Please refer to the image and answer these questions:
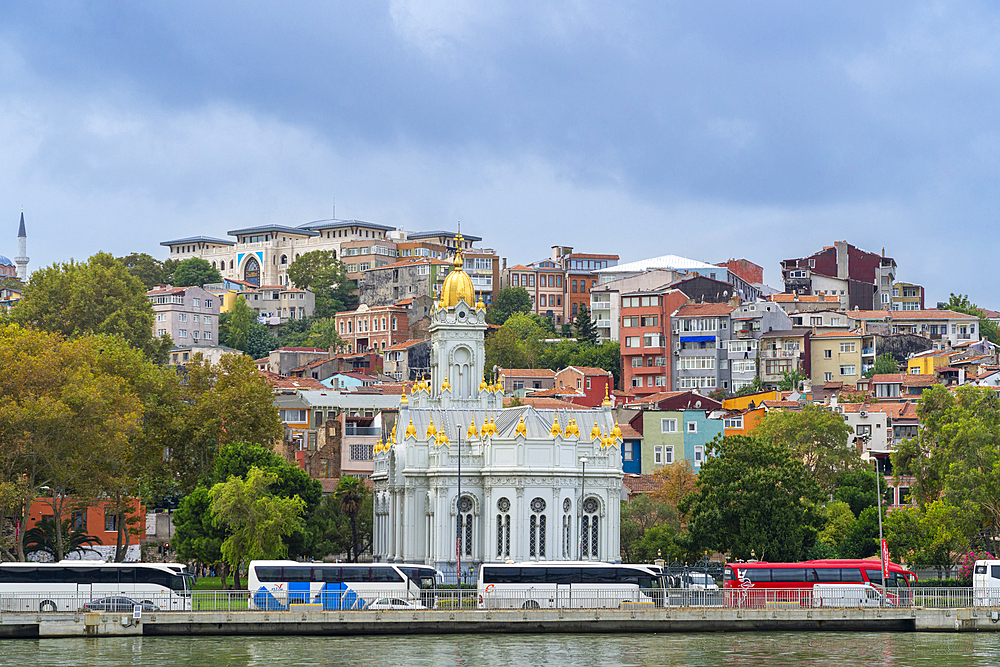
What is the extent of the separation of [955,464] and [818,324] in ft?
239

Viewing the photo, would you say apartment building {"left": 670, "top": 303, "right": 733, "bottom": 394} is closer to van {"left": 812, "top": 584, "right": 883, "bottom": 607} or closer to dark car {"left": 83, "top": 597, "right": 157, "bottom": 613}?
van {"left": 812, "top": 584, "right": 883, "bottom": 607}

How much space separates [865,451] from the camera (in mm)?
108500

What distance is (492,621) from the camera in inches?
2317

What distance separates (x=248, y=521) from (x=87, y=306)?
170ft

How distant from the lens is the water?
51031mm

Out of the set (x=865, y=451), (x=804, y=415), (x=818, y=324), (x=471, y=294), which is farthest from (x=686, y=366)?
(x=471, y=294)

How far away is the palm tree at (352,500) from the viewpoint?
8656 centimetres

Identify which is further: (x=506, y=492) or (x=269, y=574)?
(x=506, y=492)

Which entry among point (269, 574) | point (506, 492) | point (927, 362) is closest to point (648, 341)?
point (927, 362)

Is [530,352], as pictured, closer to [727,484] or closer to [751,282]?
[751,282]

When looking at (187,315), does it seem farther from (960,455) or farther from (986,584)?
(986,584)

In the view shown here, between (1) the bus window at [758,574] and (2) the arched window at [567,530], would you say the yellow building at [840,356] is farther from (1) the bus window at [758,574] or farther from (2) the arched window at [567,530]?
(1) the bus window at [758,574]

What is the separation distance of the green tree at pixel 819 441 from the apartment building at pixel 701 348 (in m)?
42.7

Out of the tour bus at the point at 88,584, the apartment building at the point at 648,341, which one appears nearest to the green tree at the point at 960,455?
the tour bus at the point at 88,584
